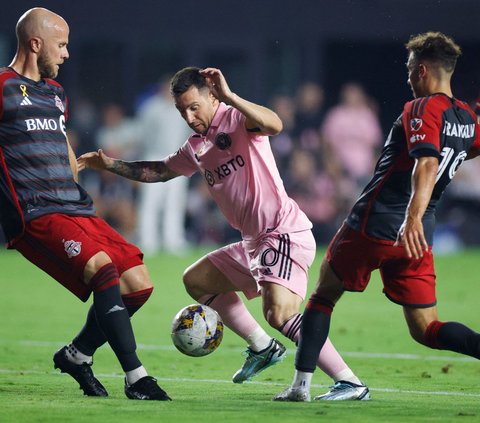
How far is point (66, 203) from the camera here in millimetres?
7641

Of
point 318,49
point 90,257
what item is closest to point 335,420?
point 90,257

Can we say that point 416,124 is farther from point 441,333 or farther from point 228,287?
point 228,287

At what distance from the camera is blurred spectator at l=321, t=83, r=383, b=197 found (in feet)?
70.4

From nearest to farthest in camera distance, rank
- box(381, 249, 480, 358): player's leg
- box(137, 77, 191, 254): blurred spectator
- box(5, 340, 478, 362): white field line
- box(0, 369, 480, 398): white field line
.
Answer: box(381, 249, 480, 358): player's leg, box(0, 369, 480, 398): white field line, box(5, 340, 478, 362): white field line, box(137, 77, 191, 254): blurred spectator

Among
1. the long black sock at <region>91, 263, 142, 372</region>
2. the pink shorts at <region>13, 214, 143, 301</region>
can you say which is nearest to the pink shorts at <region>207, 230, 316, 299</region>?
the pink shorts at <region>13, 214, 143, 301</region>

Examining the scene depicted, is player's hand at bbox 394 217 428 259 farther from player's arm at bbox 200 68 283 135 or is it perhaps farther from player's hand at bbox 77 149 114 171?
player's hand at bbox 77 149 114 171

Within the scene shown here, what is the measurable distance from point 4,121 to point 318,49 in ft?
60.3

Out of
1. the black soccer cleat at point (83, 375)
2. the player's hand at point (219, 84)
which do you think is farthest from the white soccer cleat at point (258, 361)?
the player's hand at point (219, 84)

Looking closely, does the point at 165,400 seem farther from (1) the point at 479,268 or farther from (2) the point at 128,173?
(1) the point at 479,268

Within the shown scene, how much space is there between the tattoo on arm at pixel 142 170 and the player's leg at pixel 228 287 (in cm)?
70

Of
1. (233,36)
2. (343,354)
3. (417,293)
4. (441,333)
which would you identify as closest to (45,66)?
(417,293)

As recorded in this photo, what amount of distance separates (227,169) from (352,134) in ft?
44.6

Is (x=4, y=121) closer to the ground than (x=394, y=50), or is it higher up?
closer to the ground

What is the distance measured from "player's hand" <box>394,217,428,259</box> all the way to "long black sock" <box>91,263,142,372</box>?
1.82 meters
